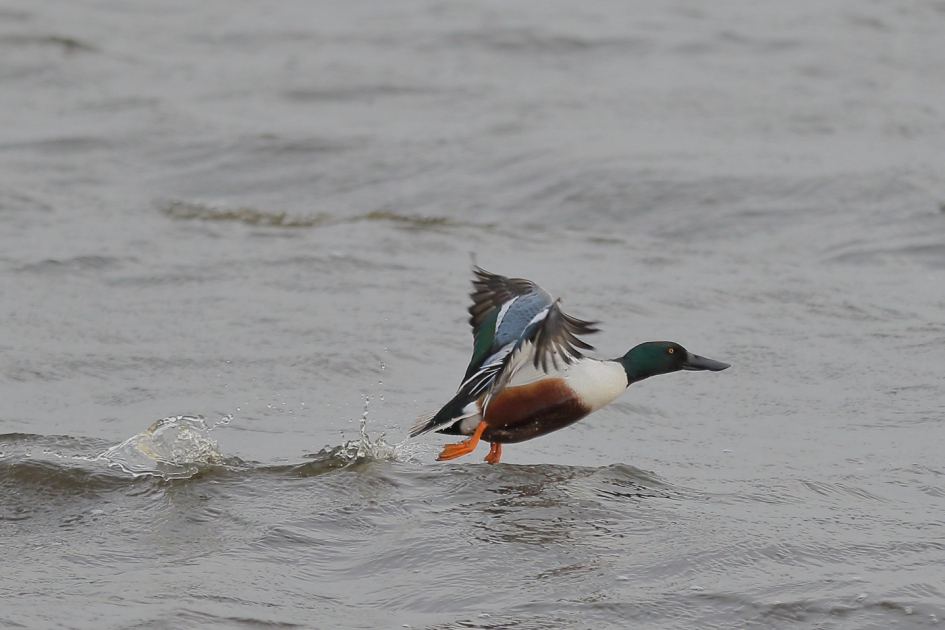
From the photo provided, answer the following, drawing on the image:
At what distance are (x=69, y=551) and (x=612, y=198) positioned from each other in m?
6.61

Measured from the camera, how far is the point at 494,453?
5383 mm

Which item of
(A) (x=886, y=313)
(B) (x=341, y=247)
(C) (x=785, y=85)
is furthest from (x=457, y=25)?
(A) (x=886, y=313)

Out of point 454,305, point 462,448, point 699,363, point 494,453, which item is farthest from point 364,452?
point 454,305

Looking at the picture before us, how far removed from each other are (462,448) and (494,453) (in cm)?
23

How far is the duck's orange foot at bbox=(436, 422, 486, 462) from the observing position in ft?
17.0

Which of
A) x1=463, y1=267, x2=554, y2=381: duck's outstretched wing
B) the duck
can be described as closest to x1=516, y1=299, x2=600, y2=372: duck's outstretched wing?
the duck

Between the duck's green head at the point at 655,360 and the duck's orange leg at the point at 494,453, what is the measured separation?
2.04 feet

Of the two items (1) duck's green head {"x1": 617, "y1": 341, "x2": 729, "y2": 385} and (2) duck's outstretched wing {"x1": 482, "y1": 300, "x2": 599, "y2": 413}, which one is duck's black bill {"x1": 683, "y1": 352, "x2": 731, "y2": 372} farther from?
(2) duck's outstretched wing {"x1": 482, "y1": 300, "x2": 599, "y2": 413}

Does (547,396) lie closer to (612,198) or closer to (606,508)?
(606,508)

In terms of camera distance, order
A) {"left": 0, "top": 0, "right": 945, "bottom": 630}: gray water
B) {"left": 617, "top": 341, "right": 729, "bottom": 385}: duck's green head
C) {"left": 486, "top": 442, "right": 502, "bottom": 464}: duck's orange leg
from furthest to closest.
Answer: {"left": 617, "top": 341, "right": 729, "bottom": 385}: duck's green head < {"left": 486, "top": 442, "right": 502, "bottom": 464}: duck's orange leg < {"left": 0, "top": 0, "right": 945, "bottom": 630}: gray water

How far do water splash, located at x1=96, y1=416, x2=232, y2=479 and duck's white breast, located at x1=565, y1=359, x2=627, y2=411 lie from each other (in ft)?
4.54

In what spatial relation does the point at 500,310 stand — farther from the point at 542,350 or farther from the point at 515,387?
the point at 542,350

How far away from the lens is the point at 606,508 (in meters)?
4.77

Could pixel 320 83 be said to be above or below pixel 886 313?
above
